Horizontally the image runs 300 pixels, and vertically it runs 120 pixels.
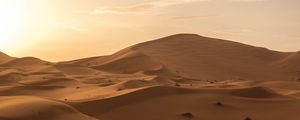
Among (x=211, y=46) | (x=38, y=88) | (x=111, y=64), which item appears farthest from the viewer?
(x=211, y=46)

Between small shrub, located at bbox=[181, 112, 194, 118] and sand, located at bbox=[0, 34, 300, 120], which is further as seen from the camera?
small shrub, located at bbox=[181, 112, 194, 118]

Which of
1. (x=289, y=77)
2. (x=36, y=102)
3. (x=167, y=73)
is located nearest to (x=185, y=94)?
(x=36, y=102)

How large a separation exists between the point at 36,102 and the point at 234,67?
85.2 ft

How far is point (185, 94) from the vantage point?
1186 cm

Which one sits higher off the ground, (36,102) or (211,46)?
(211,46)

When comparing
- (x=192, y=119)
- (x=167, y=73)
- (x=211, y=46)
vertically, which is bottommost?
(x=192, y=119)

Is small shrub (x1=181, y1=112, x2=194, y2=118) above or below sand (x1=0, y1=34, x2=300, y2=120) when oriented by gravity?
below

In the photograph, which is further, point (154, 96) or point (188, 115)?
point (154, 96)

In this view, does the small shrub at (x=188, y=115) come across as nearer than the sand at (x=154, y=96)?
No

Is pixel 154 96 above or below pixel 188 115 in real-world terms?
above

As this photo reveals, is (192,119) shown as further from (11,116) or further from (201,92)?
(11,116)

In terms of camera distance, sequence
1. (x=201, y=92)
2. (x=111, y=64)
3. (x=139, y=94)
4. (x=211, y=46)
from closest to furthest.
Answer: (x=139, y=94) → (x=201, y=92) → (x=111, y=64) → (x=211, y=46)

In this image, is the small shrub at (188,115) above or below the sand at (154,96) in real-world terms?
below

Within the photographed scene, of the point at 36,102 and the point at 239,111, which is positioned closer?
the point at 36,102
